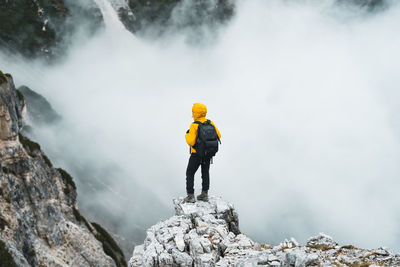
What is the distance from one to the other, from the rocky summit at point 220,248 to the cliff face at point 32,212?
22089 mm

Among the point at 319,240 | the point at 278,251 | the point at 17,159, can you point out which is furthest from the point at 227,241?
the point at 17,159

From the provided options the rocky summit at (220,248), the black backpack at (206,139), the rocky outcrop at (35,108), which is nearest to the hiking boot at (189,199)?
the rocky summit at (220,248)

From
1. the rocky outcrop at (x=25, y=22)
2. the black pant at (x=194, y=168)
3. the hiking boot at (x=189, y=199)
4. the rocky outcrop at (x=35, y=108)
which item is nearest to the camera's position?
the black pant at (x=194, y=168)

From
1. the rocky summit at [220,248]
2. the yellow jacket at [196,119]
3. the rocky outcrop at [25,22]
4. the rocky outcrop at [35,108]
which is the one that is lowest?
the rocky summit at [220,248]

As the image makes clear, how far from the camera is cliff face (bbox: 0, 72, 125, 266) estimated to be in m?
33.3

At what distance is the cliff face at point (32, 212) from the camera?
33281mm

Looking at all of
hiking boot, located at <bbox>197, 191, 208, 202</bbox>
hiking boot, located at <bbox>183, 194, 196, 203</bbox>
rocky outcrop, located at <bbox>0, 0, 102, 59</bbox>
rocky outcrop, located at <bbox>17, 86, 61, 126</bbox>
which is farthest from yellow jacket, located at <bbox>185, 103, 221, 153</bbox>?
rocky outcrop, located at <bbox>0, 0, 102, 59</bbox>

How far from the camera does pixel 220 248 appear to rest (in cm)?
1155

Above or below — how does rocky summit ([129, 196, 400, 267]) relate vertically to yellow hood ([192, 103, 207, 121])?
below

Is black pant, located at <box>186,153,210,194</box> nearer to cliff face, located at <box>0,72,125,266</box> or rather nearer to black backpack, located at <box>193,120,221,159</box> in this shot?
black backpack, located at <box>193,120,221,159</box>

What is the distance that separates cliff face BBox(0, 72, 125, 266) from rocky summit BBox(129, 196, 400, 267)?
870 inches

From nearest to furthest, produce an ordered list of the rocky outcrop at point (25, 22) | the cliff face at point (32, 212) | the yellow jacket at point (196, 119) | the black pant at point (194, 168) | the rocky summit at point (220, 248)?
the rocky summit at point (220, 248), the yellow jacket at point (196, 119), the black pant at point (194, 168), the cliff face at point (32, 212), the rocky outcrop at point (25, 22)

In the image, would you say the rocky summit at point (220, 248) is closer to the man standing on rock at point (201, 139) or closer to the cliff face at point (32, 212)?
the man standing on rock at point (201, 139)

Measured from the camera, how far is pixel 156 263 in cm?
1135
